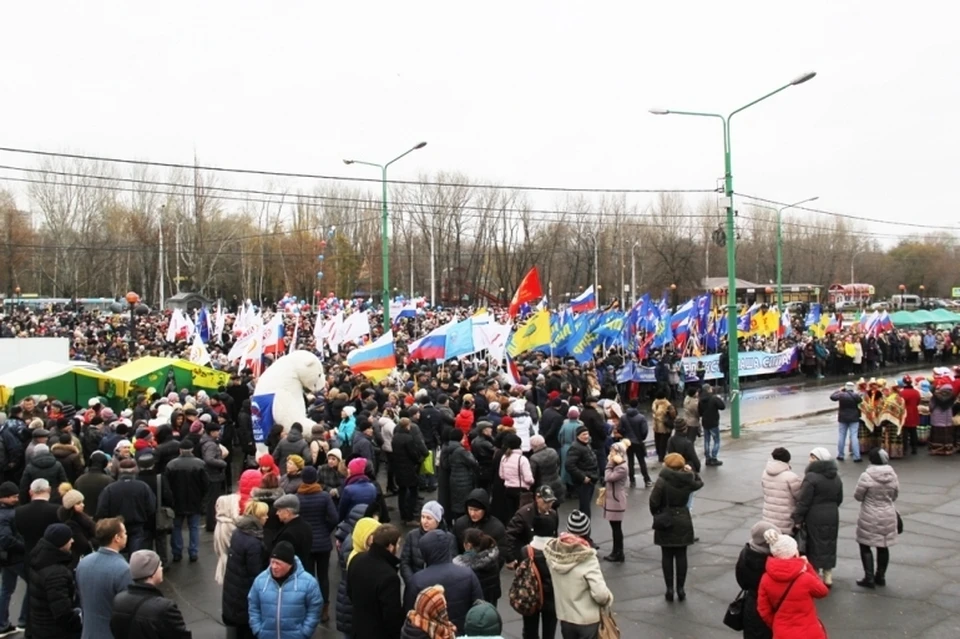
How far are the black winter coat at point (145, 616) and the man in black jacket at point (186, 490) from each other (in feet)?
14.5

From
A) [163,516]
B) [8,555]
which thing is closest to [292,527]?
[8,555]

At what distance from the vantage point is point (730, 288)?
18.9 metres

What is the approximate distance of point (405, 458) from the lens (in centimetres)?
1109

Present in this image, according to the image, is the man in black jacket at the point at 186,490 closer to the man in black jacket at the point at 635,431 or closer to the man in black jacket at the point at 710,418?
the man in black jacket at the point at 635,431

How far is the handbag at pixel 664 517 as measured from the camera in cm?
803

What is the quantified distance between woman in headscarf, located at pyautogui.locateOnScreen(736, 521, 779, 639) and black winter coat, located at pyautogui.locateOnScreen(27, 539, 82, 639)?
5067mm

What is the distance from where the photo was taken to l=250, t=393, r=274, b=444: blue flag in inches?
542

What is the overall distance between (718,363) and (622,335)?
146 inches

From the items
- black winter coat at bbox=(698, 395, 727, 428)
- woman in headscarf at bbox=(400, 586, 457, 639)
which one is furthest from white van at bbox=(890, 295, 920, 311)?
woman in headscarf at bbox=(400, 586, 457, 639)

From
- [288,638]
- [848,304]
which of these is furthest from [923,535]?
→ [848,304]

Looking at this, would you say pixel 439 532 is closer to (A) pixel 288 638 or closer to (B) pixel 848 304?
(A) pixel 288 638

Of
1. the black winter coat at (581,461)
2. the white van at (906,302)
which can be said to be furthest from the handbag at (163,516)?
the white van at (906,302)

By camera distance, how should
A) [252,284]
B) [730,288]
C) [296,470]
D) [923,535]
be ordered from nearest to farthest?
1. [296,470]
2. [923,535]
3. [730,288]
4. [252,284]

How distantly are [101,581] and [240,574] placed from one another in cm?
98
